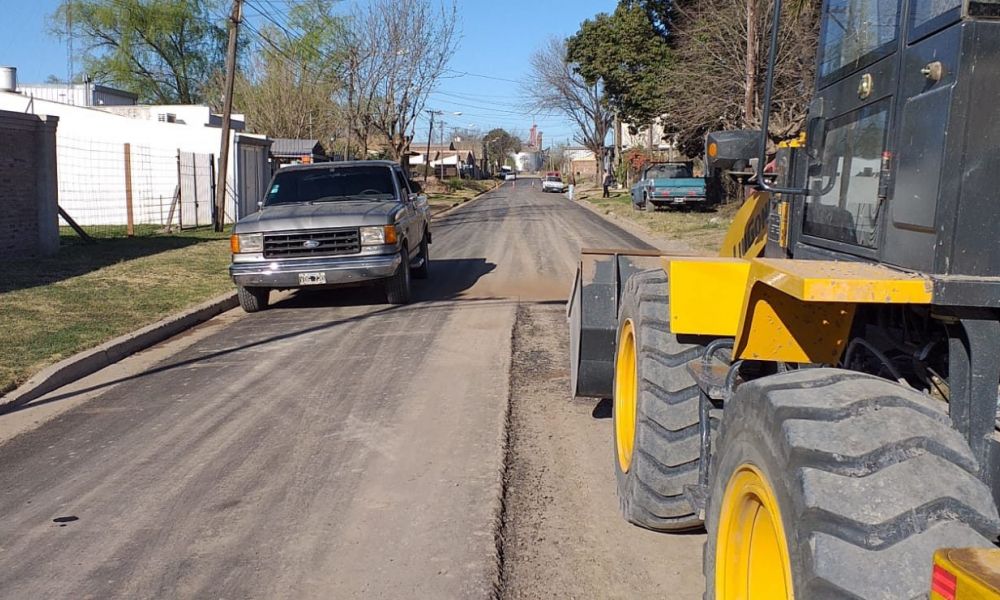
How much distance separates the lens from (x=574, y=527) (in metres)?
4.71

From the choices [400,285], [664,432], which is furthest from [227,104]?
[664,432]

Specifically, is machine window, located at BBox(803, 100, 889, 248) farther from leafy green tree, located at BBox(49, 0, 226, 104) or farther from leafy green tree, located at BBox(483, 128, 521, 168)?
leafy green tree, located at BBox(483, 128, 521, 168)

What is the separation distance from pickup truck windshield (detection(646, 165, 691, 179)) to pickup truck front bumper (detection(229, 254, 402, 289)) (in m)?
24.0

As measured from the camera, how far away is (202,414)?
6.95m

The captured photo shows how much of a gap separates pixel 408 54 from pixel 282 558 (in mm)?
37259

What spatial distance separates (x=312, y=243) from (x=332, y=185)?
175 cm

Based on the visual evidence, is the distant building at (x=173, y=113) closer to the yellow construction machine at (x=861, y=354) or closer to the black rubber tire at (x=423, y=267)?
the black rubber tire at (x=423, y=267)

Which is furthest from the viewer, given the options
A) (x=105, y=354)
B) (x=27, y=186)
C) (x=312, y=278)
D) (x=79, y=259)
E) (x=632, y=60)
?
(x=632, y=60)

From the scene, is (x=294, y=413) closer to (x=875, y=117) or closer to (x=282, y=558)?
(x=282, y=558)

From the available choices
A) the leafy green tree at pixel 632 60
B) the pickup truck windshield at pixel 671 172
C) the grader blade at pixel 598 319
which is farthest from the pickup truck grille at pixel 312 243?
the pickup truck windshield at pixel 671 172

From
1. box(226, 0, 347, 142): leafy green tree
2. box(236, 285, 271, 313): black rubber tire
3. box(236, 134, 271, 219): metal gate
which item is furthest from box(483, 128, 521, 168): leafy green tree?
box(236, 285, 271, 313): black rubber tire

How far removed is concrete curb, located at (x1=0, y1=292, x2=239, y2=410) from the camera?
25.0 ft

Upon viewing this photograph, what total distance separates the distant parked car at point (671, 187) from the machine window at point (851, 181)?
1156 inches

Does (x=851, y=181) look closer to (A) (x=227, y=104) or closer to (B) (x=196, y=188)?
(A) (x=227, y=104)
